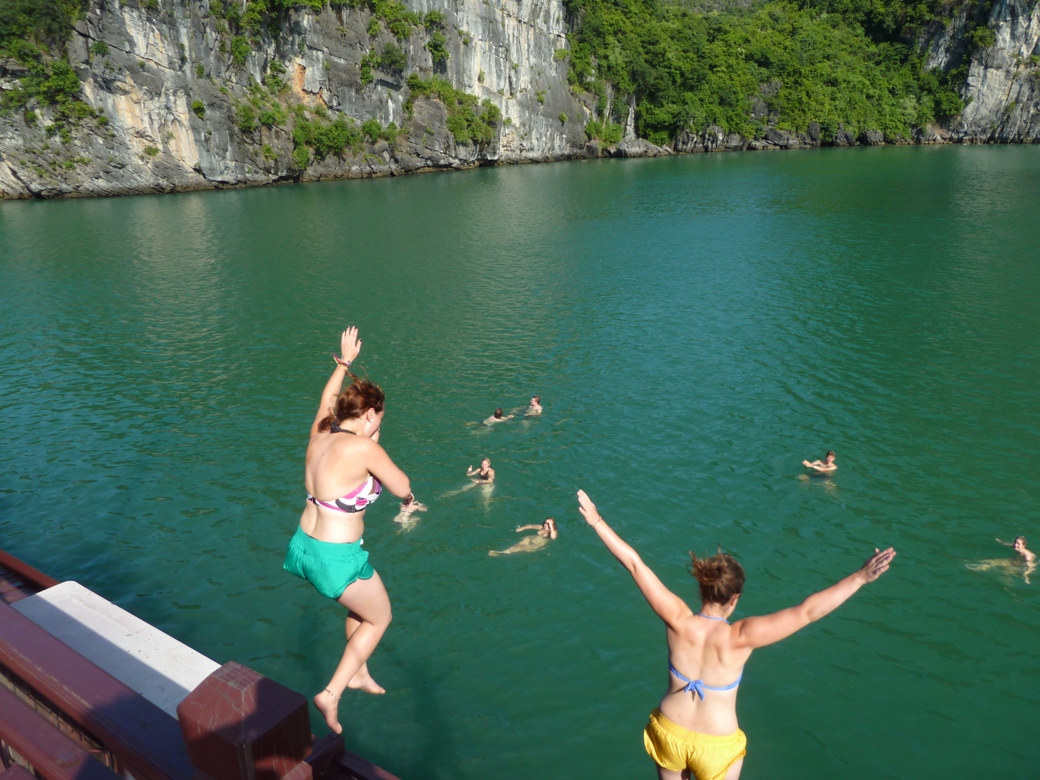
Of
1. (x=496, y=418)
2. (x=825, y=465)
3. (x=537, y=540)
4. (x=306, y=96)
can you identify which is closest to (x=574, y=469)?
(x=537, y=540)

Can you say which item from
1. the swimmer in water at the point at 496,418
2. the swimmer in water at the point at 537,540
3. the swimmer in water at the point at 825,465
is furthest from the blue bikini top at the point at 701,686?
the swimmer in water at the point at 496,418

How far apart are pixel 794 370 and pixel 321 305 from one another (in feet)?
51.6

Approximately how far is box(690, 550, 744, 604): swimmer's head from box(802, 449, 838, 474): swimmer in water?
31.0ft

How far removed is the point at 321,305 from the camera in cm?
2506

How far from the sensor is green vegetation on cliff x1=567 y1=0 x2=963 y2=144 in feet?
290

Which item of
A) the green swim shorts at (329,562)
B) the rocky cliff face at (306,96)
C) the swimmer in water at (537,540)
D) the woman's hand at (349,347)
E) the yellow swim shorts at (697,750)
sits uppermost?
the rocky cliff face at (306,96)

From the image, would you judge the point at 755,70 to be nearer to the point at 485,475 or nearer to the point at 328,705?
the point at 485,475

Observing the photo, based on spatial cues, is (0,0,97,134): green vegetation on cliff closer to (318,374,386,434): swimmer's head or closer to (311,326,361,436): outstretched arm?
(311,326,361,436): outstretched arm

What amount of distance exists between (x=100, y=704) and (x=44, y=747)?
21 cm

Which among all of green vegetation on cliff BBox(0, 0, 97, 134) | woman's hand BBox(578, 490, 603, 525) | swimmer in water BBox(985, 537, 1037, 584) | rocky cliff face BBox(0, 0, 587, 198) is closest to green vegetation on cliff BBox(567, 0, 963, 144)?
rocky cliff face BBox(0, 0, 587, 198)

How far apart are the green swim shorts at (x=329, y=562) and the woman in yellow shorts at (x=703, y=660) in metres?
1.56

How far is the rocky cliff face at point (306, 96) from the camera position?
52844mm

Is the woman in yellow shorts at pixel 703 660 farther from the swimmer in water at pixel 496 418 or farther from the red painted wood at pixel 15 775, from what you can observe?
the swimmer in water at pixel 496 418

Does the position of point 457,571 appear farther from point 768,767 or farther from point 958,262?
point 958,262
